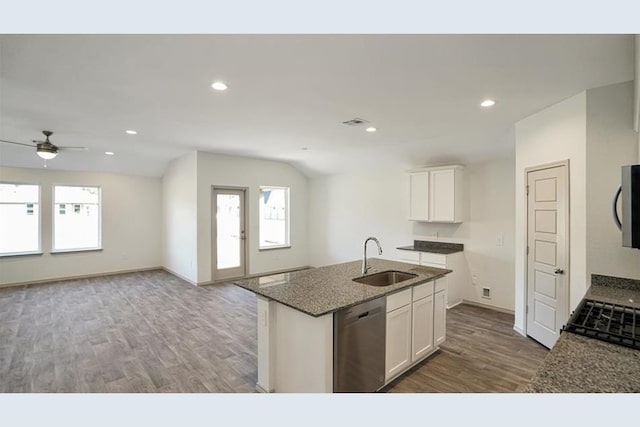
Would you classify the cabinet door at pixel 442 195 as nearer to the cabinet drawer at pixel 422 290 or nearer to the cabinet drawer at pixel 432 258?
the cabinet drawer at pixel 432 258

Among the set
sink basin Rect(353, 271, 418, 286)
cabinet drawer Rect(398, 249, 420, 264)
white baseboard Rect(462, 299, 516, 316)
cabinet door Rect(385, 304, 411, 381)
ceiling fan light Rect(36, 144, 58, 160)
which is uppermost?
ceiling fan light Rect(36, 144, 58, 160)

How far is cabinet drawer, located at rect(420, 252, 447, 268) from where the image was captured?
4758mm

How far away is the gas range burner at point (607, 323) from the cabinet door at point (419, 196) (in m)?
3.24

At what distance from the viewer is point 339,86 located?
2.74 metres

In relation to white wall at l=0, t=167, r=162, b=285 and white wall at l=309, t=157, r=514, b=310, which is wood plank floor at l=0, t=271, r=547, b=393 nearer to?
white wall at l=309, t=157, r=514, b=310

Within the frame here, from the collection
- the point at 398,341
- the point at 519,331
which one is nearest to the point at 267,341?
the point at 398,341

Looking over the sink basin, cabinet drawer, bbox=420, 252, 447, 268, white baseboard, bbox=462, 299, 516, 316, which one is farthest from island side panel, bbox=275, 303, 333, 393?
white baseboard, bbox=462, 299, 516, 316

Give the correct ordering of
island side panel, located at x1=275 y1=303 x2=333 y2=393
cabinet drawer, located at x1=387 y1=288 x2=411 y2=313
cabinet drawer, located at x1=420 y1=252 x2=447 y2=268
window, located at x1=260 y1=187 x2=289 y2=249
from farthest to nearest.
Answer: window, located at x1=260 y1=187 x2=289 y2=249
cabinet drawer, located at x1=420 y1=252 x2=447 y2=268
cabinet drawer, located at x1=387 y1=288 x2=411 y2=313
island side panel, located at x1=275 y1=303 x2=333 y2=393

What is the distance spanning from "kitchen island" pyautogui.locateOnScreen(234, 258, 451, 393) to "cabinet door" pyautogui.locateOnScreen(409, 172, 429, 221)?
8.11 ft

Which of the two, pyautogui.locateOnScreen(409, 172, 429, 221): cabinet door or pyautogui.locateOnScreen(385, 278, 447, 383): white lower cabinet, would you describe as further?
pyautogui.locateOnScreen(409, 172, 429, 221): cabinet door

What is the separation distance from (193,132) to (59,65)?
6.93ft

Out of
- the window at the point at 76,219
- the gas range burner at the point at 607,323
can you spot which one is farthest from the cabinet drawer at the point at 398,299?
the window at the point at 76,219

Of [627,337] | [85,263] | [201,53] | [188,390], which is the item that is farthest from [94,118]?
[627,337]

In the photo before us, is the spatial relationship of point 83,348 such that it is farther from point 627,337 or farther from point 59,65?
point 627,337
